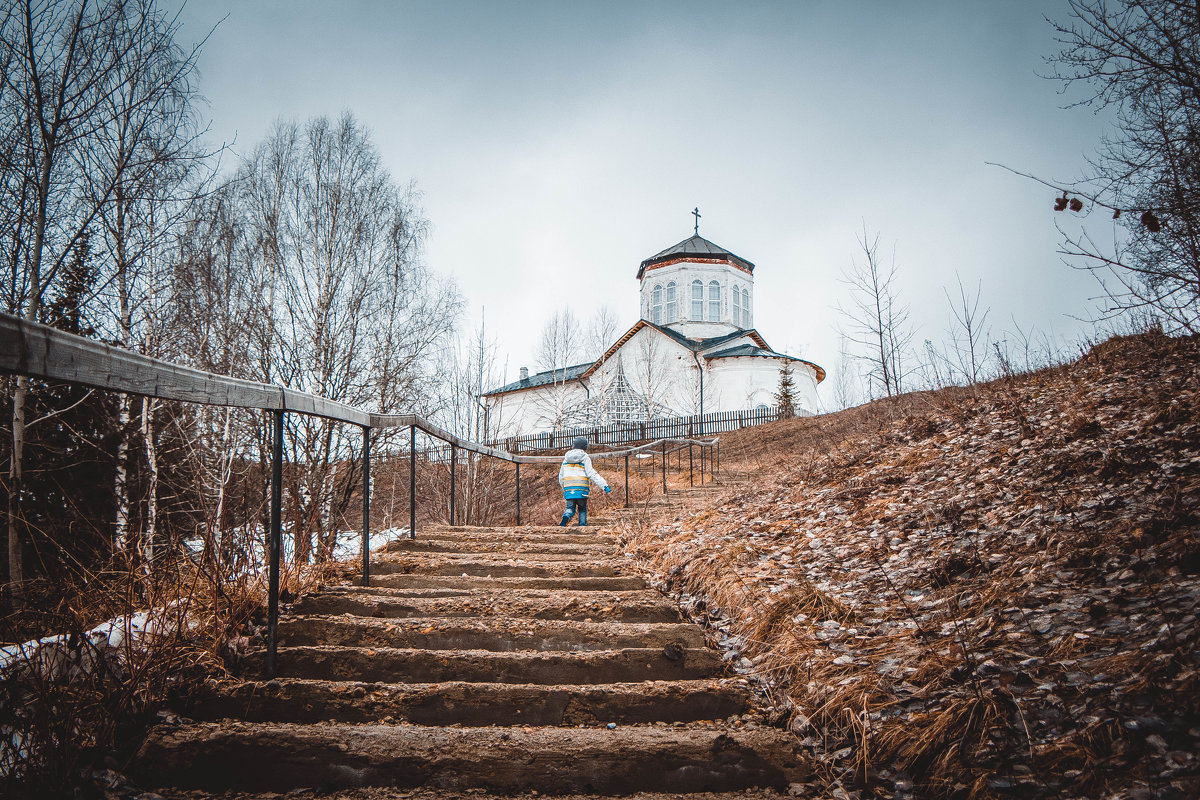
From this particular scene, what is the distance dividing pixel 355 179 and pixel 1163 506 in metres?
14.8

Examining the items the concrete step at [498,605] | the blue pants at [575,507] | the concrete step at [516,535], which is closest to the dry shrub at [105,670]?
the concrete step at [498,605]

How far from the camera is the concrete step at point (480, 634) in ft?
10.3

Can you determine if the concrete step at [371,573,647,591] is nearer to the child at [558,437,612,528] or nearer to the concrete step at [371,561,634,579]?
the concrete step at [371,561,634,579]

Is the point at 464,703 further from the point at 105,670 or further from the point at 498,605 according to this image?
the point at 105,670

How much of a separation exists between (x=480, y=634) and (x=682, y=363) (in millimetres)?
31554

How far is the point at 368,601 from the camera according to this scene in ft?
11.7

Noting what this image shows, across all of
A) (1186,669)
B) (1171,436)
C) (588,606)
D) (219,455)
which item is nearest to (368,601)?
(588,606)

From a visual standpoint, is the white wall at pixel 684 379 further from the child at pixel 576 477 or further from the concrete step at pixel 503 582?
the concrete step at pixel 503 582

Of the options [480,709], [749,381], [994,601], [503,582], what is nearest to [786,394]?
[749,381]

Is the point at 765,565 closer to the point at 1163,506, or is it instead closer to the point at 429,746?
the point at 1163,506

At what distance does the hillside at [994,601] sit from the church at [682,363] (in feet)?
80.7

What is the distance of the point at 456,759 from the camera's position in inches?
87.0

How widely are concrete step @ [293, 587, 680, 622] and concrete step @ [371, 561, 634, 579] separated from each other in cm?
65

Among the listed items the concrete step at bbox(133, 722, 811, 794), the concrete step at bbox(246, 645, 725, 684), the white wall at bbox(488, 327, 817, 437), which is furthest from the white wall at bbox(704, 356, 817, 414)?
the concrete step at bbox(133, 722, 811, 794)
